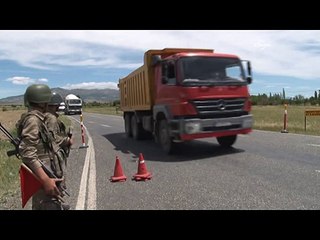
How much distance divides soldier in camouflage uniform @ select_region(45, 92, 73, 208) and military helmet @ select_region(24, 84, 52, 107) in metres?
0.20

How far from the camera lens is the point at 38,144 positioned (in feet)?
11.9

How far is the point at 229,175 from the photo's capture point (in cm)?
765

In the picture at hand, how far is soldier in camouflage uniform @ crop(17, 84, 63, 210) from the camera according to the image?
10.9 ft

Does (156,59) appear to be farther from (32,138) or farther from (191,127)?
(32,138)

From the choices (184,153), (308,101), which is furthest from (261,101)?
(184,153)

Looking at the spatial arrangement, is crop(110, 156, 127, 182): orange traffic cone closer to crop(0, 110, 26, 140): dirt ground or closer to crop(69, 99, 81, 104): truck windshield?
crop(0, 110, 26, 140): dirt ground

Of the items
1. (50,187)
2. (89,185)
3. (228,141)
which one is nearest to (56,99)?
(50,187)

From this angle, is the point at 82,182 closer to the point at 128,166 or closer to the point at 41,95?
the point at 128,166

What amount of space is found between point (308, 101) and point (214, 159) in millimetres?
92263

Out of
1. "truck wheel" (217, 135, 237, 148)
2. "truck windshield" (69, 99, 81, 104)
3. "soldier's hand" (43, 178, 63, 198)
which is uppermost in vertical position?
"truck windshield" (69, 99, 81, 104)

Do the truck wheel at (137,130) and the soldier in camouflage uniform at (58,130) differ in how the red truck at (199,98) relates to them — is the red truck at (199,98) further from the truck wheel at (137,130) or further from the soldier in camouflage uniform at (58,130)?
the soldier in camouflage uniform at (58,130)

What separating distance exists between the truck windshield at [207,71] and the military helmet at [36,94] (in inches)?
252

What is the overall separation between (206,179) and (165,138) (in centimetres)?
372

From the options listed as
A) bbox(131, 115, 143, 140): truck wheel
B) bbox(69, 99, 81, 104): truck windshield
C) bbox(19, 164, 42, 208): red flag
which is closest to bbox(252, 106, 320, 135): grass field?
bbox(131, 115, 143, 140): truck wheel
